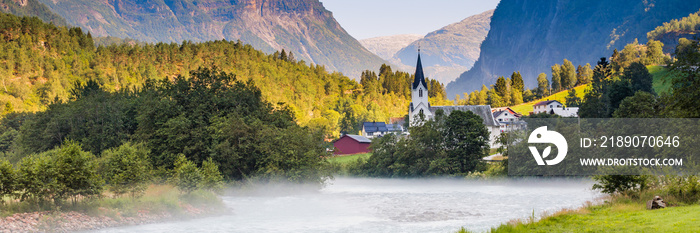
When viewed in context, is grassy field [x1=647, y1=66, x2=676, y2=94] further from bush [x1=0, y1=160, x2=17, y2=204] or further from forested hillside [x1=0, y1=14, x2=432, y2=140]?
bush [x1=0, y1=160, x2=17, y2=204]

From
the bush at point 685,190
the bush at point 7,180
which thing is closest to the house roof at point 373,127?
the bush at point 685,190

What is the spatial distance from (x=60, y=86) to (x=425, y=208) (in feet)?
381

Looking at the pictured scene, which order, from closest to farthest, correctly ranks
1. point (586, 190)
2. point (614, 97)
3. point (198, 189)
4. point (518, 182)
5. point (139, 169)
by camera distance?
point (139, 169) → point (198, 189) → point (586, 190) → point (518, 182) → point (614, 97)

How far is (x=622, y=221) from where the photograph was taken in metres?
22.5

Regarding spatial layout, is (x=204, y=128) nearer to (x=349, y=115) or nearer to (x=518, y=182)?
(x=518, y=182)

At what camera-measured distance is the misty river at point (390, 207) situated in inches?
1275

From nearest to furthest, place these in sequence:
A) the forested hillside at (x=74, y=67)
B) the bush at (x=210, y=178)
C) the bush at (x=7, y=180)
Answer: the bush at (x=7, y=180) < the bush at (x=210, y=178) < the forested hillside at (x=74, y=67)

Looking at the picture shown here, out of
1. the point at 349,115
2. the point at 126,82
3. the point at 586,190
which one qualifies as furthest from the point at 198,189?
the point at 349,115

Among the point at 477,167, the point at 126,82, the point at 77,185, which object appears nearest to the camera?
the point at 77,185

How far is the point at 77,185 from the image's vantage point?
31.8m

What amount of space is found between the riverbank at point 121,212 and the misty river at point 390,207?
1.07 metres

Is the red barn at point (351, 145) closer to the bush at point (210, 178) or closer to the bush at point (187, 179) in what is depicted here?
the bush at point (210, 178)

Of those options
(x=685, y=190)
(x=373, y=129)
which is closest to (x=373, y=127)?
(x=373, y=129)

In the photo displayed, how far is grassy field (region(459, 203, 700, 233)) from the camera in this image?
19.6 m
